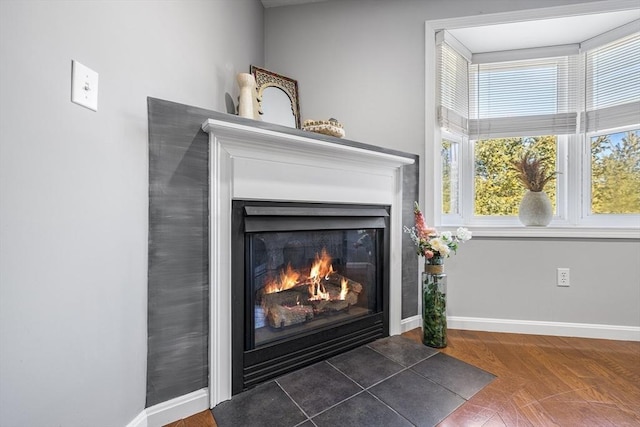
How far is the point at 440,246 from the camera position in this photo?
178cm

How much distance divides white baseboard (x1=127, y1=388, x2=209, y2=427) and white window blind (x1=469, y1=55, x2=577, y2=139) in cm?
253

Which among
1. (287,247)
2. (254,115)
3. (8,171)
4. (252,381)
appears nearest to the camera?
(8,171)

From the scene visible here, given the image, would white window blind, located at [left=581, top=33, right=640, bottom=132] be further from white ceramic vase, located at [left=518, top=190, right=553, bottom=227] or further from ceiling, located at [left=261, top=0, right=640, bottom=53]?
white ceramic vase, located at [left=518, top=190, right=553, bottom=227]

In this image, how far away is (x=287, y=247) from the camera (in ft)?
5.20

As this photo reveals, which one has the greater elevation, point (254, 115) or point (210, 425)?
point (254, 115)

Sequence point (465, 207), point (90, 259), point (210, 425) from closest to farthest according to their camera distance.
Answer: point (90, 259) < point (210, 425) < point (465, 207)

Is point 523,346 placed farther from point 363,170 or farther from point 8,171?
point 8,171

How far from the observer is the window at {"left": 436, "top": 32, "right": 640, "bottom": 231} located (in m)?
2.12

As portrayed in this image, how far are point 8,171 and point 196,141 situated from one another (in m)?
0.63

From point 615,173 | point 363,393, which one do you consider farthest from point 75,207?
Answer: point 615,173

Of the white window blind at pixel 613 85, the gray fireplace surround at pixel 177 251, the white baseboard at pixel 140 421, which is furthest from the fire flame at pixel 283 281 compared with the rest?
the white window blind at pixel 613 85

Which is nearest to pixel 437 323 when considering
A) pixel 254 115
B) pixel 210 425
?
pixel 210 425

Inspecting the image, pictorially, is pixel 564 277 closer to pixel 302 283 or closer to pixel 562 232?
pixel 562 232

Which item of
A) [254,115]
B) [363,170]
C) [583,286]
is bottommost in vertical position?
[583,286]
